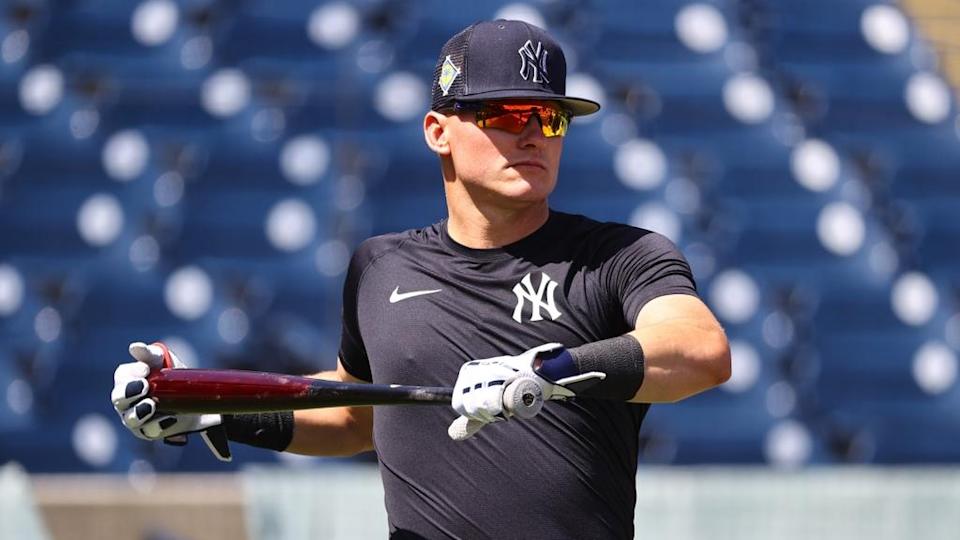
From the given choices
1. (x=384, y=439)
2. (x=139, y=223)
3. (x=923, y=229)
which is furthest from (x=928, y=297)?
(x=384, y=439)

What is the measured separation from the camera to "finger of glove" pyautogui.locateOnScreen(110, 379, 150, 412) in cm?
265

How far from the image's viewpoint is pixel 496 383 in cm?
230

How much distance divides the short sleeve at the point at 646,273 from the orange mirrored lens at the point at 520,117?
0.85ft

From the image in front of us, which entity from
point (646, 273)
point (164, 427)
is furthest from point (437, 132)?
point (164, 427)

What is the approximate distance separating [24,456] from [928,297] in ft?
12.3

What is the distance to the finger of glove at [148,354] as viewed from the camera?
→ 2664mm

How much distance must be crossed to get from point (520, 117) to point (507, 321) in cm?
37

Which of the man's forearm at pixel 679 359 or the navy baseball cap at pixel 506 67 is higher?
the navy baseball cap at pixel 506 67

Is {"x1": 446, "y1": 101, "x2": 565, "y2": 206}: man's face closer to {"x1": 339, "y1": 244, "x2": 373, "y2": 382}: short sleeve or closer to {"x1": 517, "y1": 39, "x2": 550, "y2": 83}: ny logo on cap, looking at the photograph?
{"x1": 517, "y1": 39, "x2": 550, "y2": 83}: ny logo on cap

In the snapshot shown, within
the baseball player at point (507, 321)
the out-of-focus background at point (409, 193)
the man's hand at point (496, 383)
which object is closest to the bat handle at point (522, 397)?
the man's hand at point (496, 383)

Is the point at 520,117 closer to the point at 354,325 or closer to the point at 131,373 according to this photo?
the point at 354,325

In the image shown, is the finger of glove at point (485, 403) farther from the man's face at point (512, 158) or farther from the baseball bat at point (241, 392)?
the man's face at point (512, 158)

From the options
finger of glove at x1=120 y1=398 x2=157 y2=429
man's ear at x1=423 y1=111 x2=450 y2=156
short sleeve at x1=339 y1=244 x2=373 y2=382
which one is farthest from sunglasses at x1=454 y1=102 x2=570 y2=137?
finger of glove at x1=120 y1=398 x2=157 y2=429

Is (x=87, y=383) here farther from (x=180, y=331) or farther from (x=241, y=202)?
(x=241, y=202)
